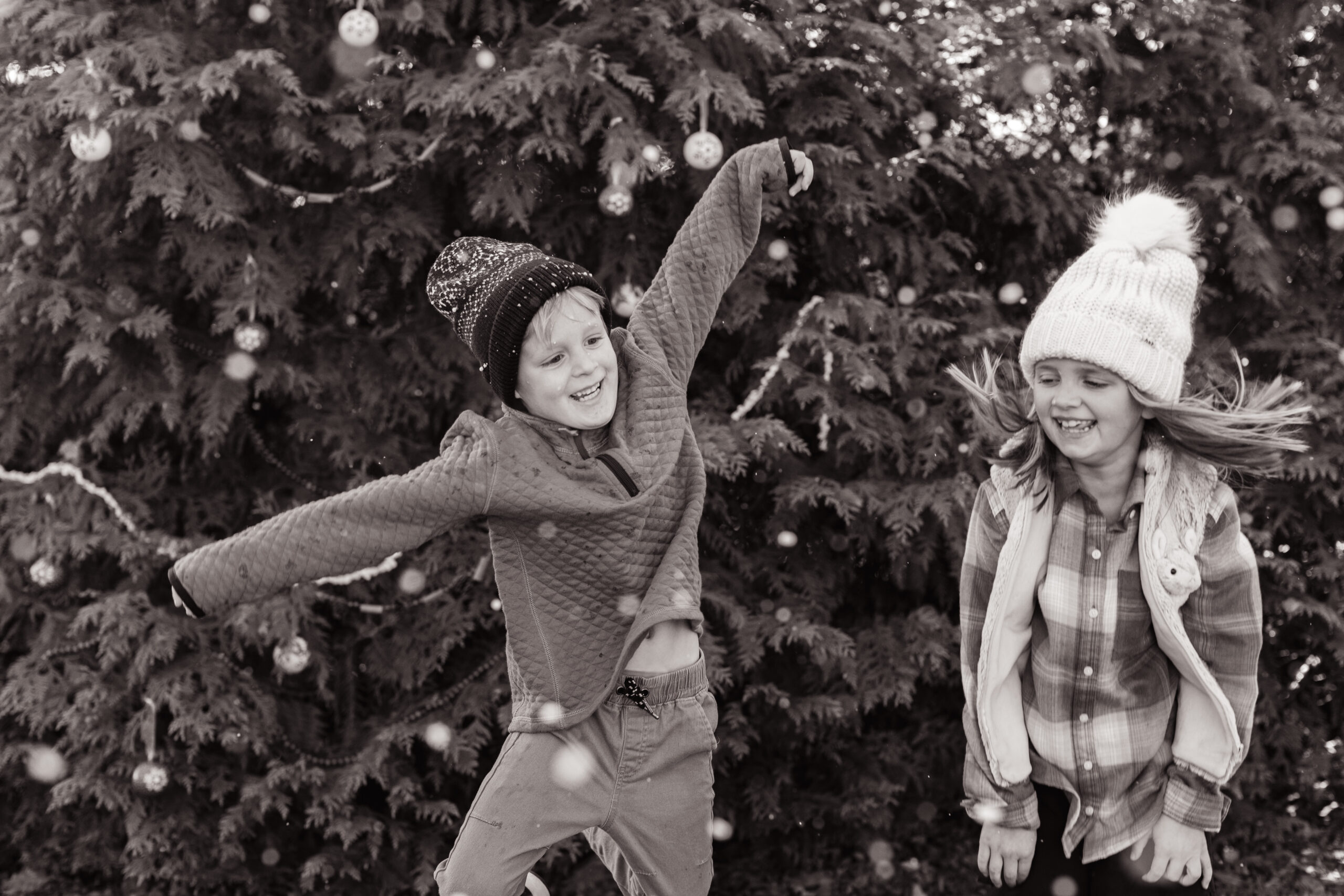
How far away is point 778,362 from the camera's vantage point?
402 cm

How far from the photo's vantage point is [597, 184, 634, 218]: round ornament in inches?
143

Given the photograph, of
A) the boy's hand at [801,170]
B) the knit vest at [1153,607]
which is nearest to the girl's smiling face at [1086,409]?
the knit vest at [1153,607]

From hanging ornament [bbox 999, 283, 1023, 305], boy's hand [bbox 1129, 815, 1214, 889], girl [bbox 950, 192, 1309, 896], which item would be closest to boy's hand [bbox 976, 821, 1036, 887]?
girl [bbox 950, 192, 1309, 896]

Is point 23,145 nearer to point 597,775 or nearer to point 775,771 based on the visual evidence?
point 597,775

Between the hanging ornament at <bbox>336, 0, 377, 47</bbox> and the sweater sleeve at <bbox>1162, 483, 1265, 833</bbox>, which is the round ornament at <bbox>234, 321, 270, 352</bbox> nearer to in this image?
the hanging ornament at <bbox>336, 0, 377, 47</bbox>

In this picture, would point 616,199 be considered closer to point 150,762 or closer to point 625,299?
point 625,299

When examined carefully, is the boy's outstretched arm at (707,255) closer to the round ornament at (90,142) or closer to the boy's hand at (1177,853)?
the boy's hand at (1177,853)

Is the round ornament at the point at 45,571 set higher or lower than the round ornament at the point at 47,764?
higher

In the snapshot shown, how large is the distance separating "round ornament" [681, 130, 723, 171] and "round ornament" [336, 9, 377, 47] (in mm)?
969

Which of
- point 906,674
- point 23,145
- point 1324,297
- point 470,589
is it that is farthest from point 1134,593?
point 23,145

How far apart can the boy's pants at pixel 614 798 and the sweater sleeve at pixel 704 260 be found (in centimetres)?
78

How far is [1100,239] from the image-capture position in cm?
269

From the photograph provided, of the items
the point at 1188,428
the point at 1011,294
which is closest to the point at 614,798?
the point at 1188,428

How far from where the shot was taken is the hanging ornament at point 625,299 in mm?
4047
